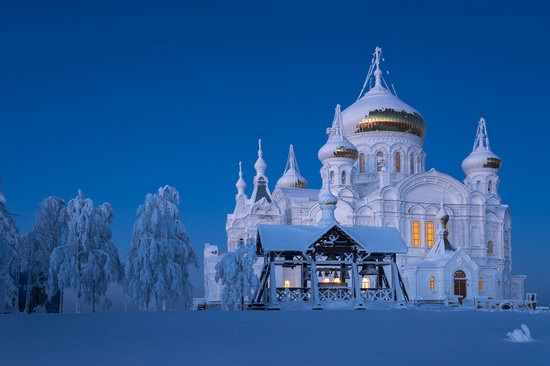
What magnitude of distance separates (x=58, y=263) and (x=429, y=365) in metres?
23.2

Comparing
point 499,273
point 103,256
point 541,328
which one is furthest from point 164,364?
point 499,273

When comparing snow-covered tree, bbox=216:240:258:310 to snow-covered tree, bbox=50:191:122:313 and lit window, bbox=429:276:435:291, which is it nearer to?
snow-covered tree, bbox=50:191:122:313

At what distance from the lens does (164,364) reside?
11.3 m

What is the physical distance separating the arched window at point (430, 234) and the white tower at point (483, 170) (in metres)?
7.16

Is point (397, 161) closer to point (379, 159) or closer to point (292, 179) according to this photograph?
point (379, 159)

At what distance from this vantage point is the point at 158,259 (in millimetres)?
32531

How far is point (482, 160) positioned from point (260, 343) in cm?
5127

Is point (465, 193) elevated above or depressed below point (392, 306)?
above

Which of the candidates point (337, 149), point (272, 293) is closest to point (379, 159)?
point (337, 149)

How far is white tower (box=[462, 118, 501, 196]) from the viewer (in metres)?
62.1

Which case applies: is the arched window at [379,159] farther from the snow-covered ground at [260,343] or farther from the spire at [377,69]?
the snow-covered ground at [260,343]

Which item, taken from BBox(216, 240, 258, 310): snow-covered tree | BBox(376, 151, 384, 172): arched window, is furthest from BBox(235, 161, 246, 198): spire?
BBox(216, 240, 258, 310): snow-covered tree

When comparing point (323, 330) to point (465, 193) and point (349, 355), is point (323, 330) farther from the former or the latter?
point (465, 193)

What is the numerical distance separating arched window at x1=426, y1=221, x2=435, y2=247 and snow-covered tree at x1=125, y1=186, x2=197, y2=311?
27.6m
